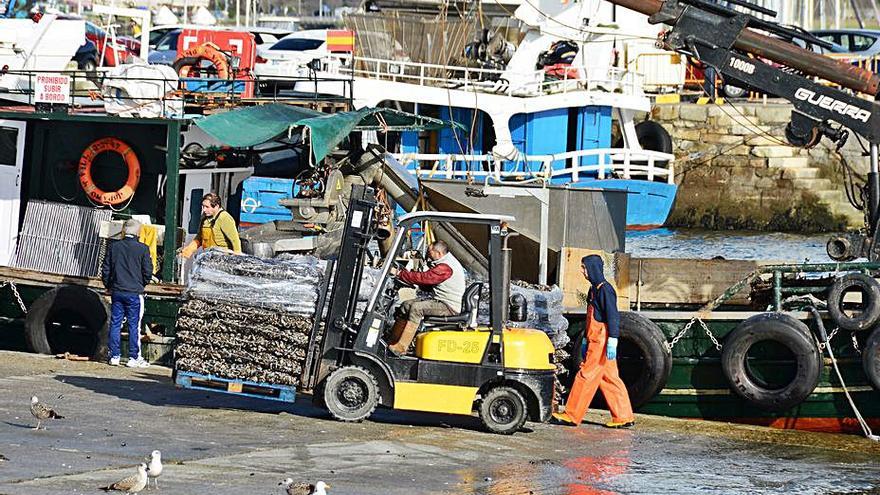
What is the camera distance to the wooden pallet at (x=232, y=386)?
12.1m

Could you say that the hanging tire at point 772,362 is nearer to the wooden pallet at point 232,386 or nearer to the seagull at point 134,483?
the wooden pallet at point 232,386

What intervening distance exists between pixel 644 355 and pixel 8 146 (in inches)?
320

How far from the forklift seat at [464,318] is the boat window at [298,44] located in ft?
83.7

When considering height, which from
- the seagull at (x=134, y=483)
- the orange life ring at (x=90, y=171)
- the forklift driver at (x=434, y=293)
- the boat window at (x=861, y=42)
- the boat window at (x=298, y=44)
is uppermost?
the boat window at (x=861, y=42)

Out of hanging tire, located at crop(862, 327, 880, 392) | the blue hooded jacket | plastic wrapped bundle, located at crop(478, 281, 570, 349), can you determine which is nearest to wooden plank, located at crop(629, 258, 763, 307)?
hanging tire, located at crop(862, 327, 880, 392)

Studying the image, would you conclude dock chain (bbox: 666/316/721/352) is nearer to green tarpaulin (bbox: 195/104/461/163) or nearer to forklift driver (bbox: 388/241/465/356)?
forklift driver (bbox: 388/241/465/356)

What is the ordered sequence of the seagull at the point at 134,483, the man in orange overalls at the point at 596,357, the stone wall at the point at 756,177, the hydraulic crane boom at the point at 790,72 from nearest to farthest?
the seagull at the point at 134,483, the man in orange overalls at the point at 596,357, the hydraulic crane boom at the point at 790,72, the stone wall at the point at 756,177

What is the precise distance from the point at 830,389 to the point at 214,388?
6276mm

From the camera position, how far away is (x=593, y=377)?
507 inches

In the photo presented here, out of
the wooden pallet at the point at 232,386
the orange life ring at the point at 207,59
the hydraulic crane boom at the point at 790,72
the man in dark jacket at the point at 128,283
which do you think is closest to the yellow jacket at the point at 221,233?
the man in dark jacket at the point at 128,283

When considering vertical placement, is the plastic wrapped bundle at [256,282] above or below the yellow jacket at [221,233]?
below

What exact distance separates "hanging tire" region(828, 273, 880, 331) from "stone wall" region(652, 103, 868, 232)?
21610 mm

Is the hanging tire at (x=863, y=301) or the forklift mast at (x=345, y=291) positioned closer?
the forklift mast at (x=345, y=291)

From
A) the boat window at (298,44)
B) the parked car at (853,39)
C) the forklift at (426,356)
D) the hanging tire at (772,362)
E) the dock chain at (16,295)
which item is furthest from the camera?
the parked car at (853,39)
